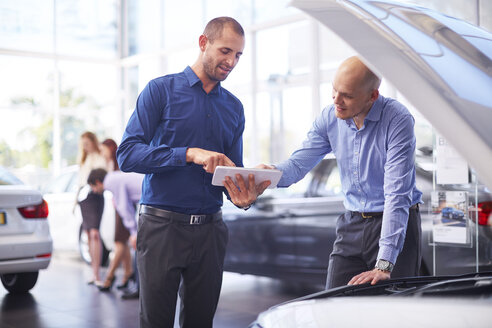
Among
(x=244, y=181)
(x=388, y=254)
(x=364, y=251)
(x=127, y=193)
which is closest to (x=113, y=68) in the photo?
(x=127, y=193)

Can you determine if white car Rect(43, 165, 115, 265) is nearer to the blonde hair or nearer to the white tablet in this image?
the blonde hair

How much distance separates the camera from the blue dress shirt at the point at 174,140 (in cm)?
248

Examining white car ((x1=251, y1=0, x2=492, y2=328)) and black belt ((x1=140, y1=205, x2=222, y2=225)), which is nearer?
white car ((x1=251, y1=0, x2=492, y2=328))

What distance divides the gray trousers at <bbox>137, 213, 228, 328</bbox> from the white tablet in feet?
1.04

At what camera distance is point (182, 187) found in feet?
8.52

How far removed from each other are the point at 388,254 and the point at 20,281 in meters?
5.19

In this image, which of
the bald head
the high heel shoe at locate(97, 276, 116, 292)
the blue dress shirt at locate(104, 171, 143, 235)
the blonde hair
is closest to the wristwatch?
the bald head

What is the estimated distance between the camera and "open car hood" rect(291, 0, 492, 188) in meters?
1.29

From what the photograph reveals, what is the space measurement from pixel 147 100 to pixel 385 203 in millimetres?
1064

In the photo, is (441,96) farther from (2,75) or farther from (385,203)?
(2,75)

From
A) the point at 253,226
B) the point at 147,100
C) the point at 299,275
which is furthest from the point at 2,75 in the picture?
the point at 147,100

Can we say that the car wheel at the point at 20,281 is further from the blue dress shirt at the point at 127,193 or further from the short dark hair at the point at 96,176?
the blue dress shirt at the point at 127,193

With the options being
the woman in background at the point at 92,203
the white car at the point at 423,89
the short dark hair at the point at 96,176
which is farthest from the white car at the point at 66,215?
the white car at the point at 423,89

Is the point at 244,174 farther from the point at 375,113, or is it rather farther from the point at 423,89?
the point at 423,89
